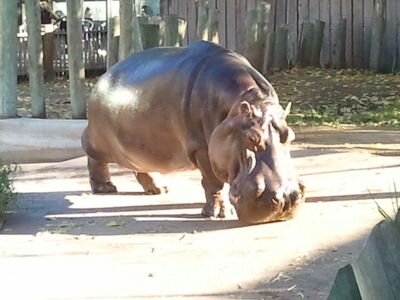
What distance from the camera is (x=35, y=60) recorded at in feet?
31.6

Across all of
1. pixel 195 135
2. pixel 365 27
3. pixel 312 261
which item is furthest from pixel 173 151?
pixel 365 27

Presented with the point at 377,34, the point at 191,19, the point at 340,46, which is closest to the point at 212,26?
the point at 377,34

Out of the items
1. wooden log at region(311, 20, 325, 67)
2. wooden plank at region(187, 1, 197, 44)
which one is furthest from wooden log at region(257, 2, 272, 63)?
wooden plank at region(187, 1, 197, 44)

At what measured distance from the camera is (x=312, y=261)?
431 cm

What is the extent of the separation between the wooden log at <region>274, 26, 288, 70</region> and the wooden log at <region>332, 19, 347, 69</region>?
882 mm

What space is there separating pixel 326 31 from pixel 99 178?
1133 cm

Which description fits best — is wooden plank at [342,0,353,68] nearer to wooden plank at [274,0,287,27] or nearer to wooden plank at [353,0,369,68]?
wooden plank at [353,0,369,68]

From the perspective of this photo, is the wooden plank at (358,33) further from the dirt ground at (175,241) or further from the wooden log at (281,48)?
the dirt ground at (175,241)

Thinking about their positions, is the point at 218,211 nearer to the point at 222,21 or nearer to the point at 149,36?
the point at 149,36

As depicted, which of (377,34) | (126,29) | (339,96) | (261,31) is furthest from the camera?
(377,34)

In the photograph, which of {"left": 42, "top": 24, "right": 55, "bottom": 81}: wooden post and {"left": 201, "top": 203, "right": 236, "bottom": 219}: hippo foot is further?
{"left": 42, "top": 24, "right": 55, "bottom": 81}: wooden post

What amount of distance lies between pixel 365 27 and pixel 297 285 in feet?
42.9

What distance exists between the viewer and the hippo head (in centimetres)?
472

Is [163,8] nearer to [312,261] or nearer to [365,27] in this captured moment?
[365,27]
